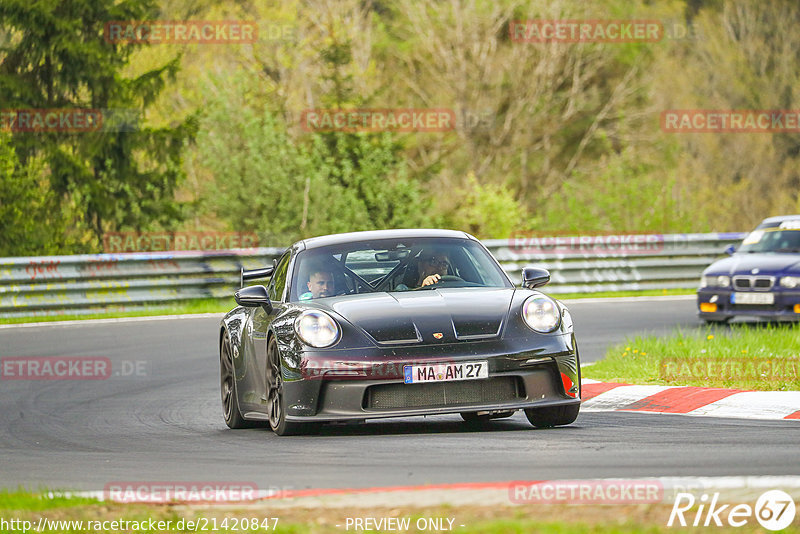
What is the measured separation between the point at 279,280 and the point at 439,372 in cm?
225

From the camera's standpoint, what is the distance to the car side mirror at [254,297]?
9.62 m

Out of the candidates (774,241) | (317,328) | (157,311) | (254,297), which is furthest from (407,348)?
(157,311)

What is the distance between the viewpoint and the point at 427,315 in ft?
28.6

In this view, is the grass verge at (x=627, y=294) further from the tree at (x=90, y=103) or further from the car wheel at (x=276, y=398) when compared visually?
the car wheel at (x=276, y=398)

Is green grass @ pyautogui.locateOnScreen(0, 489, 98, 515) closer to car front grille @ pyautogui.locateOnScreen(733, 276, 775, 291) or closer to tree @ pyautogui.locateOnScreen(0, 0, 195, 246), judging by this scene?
car front grille @ pyautogui.locateOnScreen(733, 276, 775, 291)

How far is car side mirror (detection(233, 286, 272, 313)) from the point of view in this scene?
962cm

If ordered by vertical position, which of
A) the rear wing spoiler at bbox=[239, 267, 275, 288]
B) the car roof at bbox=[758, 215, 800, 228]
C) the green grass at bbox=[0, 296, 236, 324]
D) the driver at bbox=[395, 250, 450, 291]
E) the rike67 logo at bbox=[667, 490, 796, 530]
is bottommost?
the green grass at bbox=[0, 296, 236, 324]

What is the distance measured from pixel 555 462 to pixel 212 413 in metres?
4.81

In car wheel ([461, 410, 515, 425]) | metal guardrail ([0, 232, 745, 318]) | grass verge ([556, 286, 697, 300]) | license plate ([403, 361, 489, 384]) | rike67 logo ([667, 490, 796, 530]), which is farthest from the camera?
grass verge ([556, 286, 697, 300])

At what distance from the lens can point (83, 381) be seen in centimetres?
1391

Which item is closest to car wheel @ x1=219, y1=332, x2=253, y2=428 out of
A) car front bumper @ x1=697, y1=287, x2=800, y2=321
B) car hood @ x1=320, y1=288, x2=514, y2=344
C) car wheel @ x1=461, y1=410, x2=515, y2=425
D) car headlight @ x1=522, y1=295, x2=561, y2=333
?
car hood @ x1=320, y1=288, x2=514, y2=344

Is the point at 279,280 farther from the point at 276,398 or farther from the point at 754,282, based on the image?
the point at 754,282

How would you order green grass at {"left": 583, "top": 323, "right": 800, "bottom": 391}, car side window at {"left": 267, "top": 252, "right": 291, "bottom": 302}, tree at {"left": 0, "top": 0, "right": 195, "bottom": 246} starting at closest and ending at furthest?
car side window at {"left": 267, "top": 252, "right": 291, "bottom": 302}
green grass at {"left": 583, "top": 323, "right": 800, "bottom": 391}
tree at {"left": 0, "top": 0, "right": 195, "bottom": 246}

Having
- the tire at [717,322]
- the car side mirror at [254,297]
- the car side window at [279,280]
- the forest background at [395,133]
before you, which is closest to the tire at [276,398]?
the car side mirror at [254,297]
